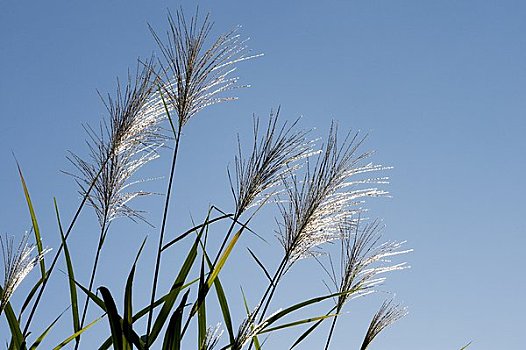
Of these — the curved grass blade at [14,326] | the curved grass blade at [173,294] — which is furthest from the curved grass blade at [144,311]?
the curved grass blade at [14,326]

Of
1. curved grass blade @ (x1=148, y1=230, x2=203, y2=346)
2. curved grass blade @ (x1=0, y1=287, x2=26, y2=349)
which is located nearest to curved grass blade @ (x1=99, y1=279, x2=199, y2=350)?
curved grass blade @ (x1=148, y1=230, x2=203, y2=346)

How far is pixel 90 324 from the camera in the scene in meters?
1.73

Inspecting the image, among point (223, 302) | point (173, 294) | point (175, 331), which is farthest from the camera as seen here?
point (223, 302)

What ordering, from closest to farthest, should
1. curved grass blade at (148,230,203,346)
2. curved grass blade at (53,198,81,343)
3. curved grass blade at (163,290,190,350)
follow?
1. curved grass blade at (163,290,190,350)
2. curved grass blade at (148,230,203,346)
3. curved grass blade at (53,198,81,343)

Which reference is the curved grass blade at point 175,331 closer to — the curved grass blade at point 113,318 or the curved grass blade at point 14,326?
the curved grass blade at point 113,318

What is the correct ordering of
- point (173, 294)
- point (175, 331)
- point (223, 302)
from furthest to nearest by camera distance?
point (223, 302) → point (173, 294) → point (175, 331)

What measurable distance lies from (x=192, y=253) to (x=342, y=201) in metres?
0.37

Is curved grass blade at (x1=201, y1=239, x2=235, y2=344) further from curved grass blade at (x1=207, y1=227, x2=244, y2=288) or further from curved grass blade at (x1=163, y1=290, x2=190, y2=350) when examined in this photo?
curved grass blade at (x1=163, y1=290, x2=190, y2=350)

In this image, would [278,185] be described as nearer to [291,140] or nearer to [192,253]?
[291,140]

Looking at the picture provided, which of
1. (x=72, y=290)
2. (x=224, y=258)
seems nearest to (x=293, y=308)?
(x=224, y=258)

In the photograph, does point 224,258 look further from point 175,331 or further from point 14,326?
point 14,326

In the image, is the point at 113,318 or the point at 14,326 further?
the point at 14,326

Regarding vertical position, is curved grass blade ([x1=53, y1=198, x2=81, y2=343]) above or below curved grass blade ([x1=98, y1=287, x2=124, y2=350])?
above

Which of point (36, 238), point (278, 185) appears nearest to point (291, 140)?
point (278, 185)
